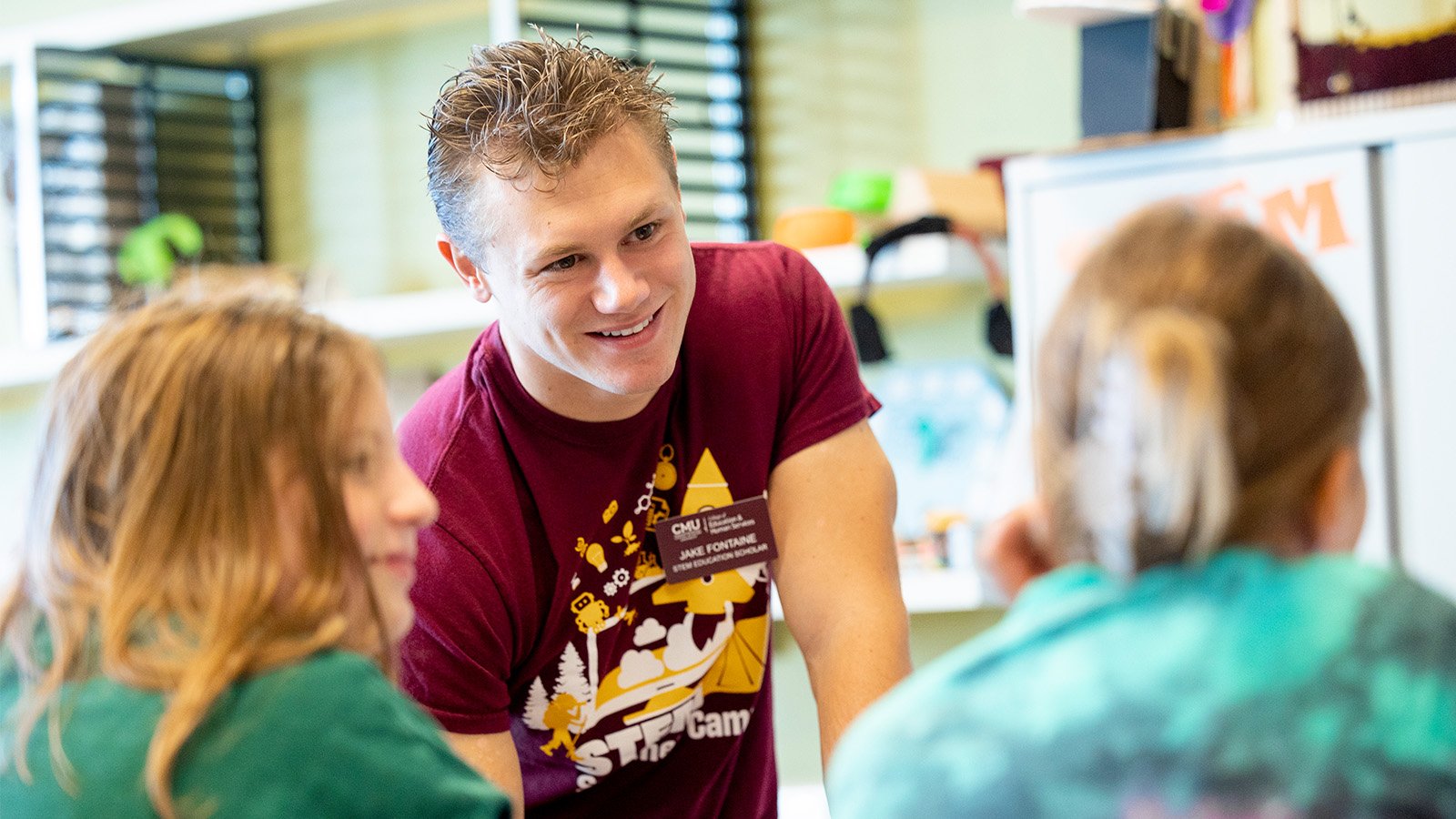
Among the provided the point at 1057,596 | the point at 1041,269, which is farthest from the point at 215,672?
the point at 1041,269

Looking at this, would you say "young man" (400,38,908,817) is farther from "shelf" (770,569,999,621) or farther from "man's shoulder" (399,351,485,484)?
"shelf" (770,569,999,621)

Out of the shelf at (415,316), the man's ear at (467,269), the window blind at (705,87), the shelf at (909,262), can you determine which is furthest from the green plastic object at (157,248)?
the man's ear at (467,269)

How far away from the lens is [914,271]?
2689 mm

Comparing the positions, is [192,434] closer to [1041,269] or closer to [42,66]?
[1041,269]

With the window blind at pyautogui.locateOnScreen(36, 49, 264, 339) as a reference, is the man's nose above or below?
below

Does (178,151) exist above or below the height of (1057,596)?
above

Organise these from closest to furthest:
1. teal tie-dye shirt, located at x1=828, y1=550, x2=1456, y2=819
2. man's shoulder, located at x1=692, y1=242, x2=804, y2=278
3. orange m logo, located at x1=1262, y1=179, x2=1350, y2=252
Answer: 1. teal tie-dye shirt, located at x1=828, y1=550, x2=1456, y2=819
2. man's shoulder, located at x1=692, y1=242, x2=804, y2=278
3. orange m logo, located at x1=1262, y1=179, x2=1350, y2=252

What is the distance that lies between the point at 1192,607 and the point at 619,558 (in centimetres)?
83

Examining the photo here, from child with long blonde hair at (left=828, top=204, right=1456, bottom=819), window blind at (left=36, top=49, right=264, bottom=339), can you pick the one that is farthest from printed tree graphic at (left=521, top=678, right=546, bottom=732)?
window blind at (left=36, top=49, right=264, bottom=339)

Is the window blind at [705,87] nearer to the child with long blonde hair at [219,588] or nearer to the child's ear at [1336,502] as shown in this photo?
the child with long blonde hair at [219,588]

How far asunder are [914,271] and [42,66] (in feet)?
6.71

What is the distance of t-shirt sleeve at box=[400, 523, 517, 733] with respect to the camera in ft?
4.86

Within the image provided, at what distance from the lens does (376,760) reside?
3.06 feet

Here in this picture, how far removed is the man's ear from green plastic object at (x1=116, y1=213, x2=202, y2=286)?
6.13 ft
